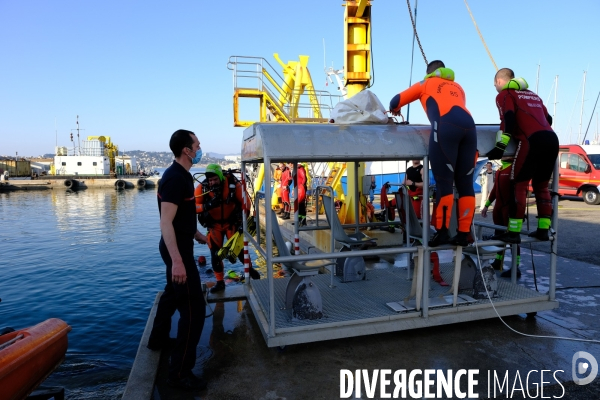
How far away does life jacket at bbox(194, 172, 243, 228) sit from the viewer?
6227 mm

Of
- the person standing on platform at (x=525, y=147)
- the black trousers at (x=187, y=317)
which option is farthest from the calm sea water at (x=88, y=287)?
the person standing on platform at (x=525, y=147)

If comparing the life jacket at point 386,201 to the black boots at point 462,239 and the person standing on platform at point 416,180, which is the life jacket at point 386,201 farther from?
the black boots at point 462,239

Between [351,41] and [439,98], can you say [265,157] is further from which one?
[351,41]

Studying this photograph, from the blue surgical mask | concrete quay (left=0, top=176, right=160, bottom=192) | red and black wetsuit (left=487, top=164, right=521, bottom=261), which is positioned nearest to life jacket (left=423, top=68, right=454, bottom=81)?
red and black wetsuit (left=487, top=164, right=521, bottom=261)

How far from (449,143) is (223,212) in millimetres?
3658

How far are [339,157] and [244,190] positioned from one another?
2.37m

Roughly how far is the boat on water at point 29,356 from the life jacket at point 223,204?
107 inches

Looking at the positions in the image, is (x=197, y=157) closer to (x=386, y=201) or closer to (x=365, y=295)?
(x=365, y=295)

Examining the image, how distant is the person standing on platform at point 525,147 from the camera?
4211 millimetres

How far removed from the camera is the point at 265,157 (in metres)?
3.57

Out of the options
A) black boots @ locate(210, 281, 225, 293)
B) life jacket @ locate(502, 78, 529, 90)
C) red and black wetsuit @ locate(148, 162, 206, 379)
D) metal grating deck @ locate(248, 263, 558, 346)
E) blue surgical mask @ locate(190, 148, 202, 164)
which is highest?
life jacket @ locate(502, 78, 529, 90)

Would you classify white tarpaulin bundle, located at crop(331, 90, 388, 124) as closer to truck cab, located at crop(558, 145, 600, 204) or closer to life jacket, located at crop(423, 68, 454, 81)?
life jacket, located at crop(423, 68, 454, 81)

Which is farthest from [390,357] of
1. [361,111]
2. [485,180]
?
[485,180]

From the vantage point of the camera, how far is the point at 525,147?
428cm
